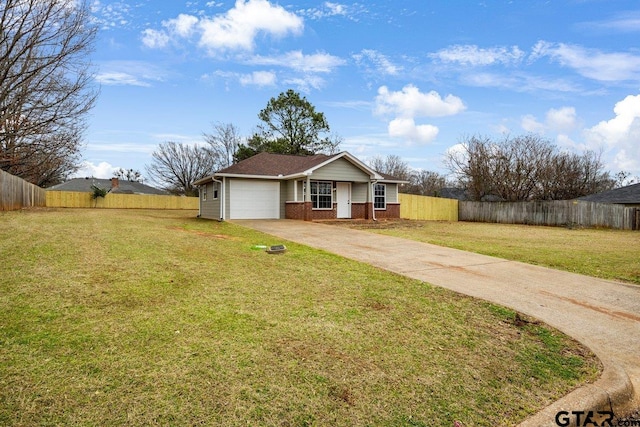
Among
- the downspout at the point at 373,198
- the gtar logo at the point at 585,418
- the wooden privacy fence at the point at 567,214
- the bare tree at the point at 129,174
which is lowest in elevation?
the gtar logo at the point at 585,418

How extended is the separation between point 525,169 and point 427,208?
9599 millimetres

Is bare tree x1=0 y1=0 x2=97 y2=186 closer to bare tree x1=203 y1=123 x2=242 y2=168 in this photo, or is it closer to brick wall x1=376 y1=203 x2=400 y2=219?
brick wall x1=376 y1=203 x2=400 y2=219

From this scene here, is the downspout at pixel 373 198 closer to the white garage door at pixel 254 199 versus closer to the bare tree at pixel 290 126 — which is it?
the white garage door at pixel 254 199

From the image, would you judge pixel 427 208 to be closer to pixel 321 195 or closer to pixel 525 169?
pixel 525 169

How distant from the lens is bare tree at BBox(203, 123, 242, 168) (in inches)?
1801

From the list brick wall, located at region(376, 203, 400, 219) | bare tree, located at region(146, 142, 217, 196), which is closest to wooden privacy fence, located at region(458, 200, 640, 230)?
brick wall, located at region(376, 203, 400, 219)

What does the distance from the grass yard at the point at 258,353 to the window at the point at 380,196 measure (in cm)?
1654

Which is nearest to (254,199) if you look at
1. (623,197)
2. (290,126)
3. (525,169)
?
(290,126)

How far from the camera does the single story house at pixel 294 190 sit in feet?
60.2

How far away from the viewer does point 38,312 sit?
362cm

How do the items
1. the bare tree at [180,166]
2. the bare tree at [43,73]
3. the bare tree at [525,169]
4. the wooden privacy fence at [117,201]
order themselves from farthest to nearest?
the bare tree at [180,166]
the wooden privacy fence at [117,201]
the bare tree at [525,169]
the bare tree at [43,73]

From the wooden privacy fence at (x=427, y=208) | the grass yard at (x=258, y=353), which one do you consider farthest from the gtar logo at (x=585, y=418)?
the wooden privacy fence at (x=427, y=208)

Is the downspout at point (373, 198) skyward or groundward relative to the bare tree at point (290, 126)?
groundward

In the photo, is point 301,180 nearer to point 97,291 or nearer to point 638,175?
point 97,291
